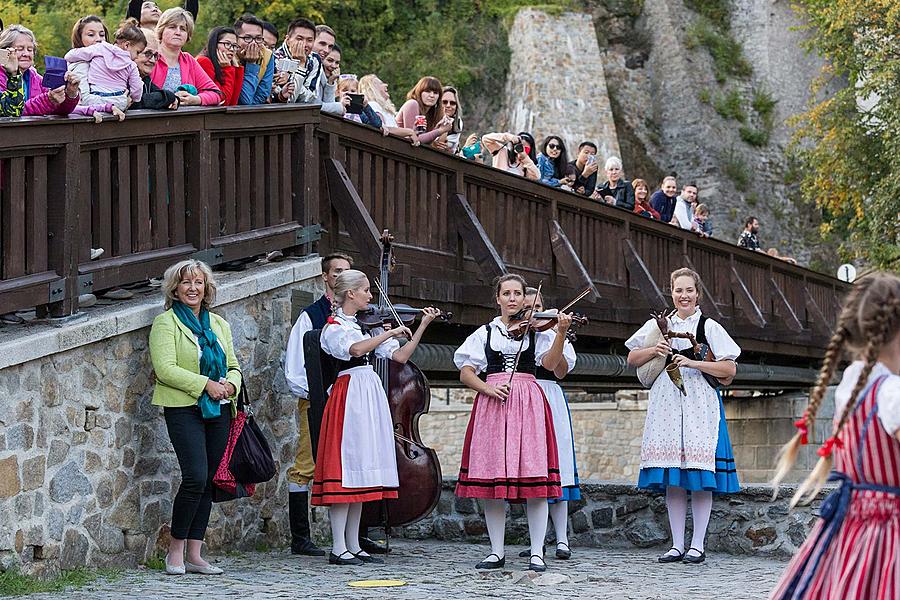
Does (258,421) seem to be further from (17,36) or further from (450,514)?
(17,36)

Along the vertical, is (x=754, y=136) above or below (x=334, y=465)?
above

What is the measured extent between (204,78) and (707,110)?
30159 millimetres

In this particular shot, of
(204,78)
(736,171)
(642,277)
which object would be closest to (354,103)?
(204,78)

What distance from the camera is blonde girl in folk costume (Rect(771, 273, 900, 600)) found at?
3.67 meters

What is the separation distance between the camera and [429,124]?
10.3 metres

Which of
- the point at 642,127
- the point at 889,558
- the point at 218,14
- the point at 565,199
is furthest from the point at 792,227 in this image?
the point at 889,558

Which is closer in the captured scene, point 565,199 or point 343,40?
point 565,199

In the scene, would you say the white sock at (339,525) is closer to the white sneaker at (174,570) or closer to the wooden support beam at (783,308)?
the white sneaker at (174,570)

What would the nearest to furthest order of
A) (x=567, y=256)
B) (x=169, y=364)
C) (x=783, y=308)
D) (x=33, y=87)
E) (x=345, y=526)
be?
(x=169, y=364) → (x=33, y=87) → (x=345, y=526) → (x=567, y=256) → (x=783, y=308)

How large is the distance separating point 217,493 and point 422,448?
1220 mm

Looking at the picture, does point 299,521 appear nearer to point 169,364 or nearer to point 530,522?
point 530,522

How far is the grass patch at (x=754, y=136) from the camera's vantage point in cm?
3700

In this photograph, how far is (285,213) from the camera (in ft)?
28.1

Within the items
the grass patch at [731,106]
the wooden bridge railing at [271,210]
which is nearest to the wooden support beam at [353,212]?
the wooden bridge railing at [271,210]
